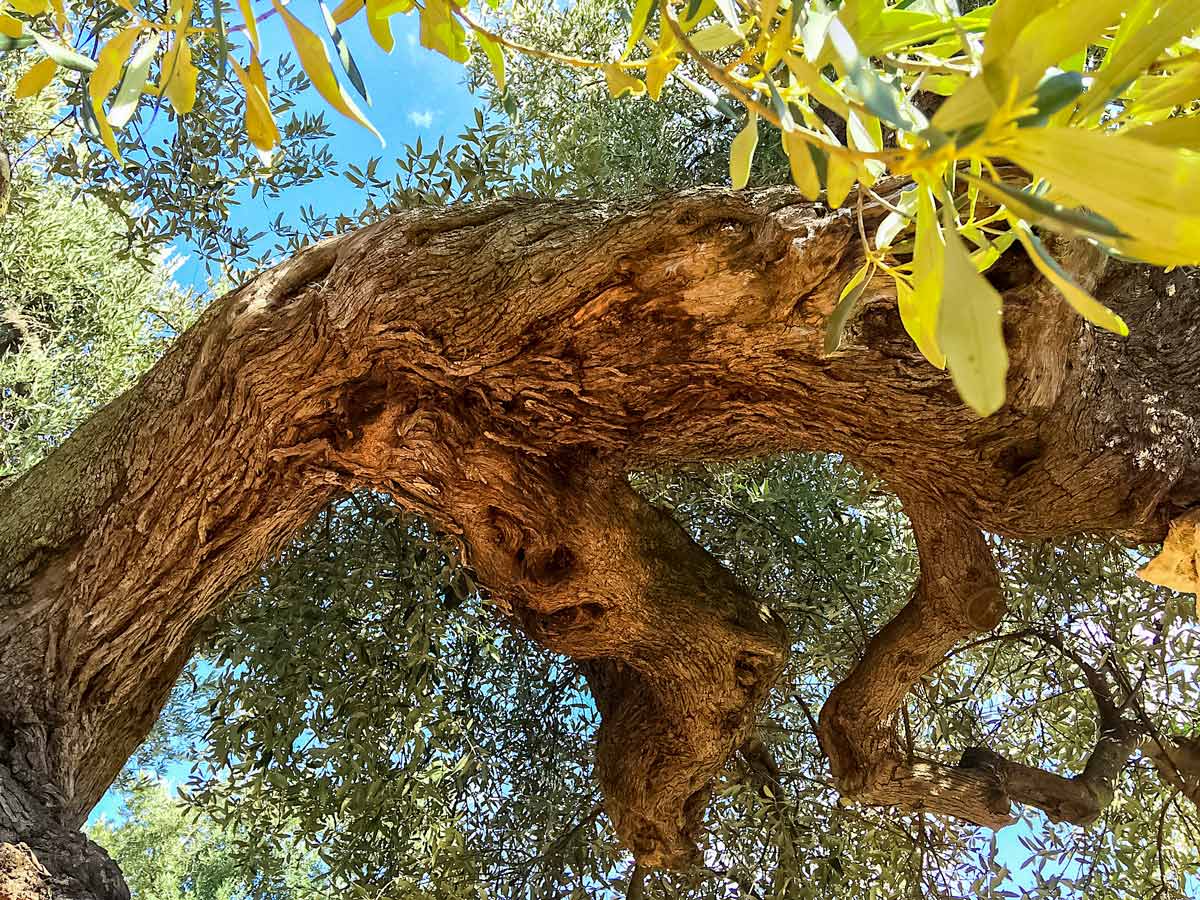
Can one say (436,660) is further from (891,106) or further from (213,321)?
(891,106)

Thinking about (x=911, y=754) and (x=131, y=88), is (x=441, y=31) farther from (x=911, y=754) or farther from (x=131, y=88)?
(x=911, y=754)

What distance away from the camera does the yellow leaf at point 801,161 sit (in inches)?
32.6

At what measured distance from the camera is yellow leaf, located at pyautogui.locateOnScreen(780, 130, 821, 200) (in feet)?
2.71

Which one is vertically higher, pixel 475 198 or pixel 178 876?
pixel 475 198

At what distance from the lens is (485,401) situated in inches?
110

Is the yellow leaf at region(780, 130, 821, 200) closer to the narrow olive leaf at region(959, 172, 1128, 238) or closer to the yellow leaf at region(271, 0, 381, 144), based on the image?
the narrow olive leaf at region(959, 172, 1128, 238)

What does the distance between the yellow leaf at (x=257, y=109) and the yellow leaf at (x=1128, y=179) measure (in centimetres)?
85

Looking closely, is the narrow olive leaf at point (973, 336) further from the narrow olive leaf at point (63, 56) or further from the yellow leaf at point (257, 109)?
the narrow olive leaf at point (63, 56)

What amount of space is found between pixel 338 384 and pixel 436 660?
1.92 m

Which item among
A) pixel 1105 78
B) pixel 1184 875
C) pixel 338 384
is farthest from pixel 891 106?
pixel 1184 875

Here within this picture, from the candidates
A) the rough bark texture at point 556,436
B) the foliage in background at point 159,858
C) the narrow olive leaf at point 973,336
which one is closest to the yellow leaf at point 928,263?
the narrow olive leaf at point 973,336

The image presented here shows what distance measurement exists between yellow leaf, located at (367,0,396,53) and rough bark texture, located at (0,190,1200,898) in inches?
49.3

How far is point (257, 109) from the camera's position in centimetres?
114

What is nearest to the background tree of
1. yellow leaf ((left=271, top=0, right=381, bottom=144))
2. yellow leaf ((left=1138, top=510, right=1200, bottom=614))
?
A: yellow leaf ((left=1138, top=510, right=1200, bottom=614))
